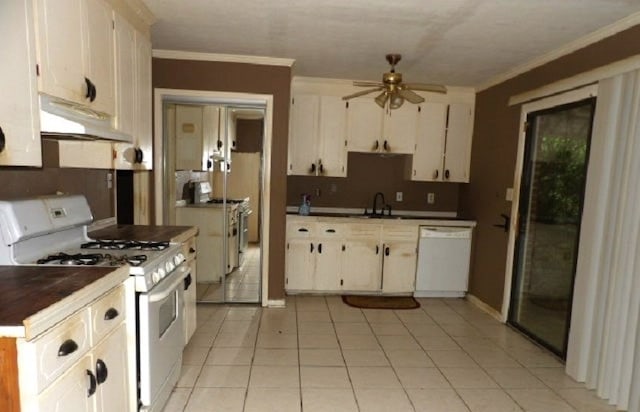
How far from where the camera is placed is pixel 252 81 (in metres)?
3.59

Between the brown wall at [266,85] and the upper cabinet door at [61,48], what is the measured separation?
172 centimetres

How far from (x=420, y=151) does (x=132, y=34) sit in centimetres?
314

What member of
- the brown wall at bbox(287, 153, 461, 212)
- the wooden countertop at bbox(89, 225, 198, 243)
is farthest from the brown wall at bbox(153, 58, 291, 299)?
the wooden countertop at bbox(89, 225, 198, 243)

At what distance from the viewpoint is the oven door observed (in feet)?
5.96

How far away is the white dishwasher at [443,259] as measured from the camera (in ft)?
13.9

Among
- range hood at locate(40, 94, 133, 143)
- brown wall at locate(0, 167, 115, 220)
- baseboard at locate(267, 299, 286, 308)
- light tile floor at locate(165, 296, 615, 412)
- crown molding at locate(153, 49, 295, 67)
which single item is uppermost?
crown molding at locate(153, 49, 295, 67)

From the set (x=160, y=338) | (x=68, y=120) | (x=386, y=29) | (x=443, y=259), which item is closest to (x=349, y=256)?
(x=443, y=259)

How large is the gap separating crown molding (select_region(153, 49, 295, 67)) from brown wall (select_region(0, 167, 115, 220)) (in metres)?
1.26

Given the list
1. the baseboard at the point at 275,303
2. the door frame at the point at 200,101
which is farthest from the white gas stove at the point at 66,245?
the baseboard at the point at 275,303

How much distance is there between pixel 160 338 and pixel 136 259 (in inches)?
18.0

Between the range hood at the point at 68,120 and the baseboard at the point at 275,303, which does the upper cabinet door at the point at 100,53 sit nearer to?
the range hood at the point at 68,120

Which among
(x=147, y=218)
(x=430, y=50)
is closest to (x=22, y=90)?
(x=147, y=218)

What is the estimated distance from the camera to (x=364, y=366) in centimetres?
274

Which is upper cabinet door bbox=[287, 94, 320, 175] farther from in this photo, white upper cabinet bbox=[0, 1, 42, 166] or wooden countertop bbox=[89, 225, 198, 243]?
white upper cabinet bbox=[0, 1, 42, 166]
